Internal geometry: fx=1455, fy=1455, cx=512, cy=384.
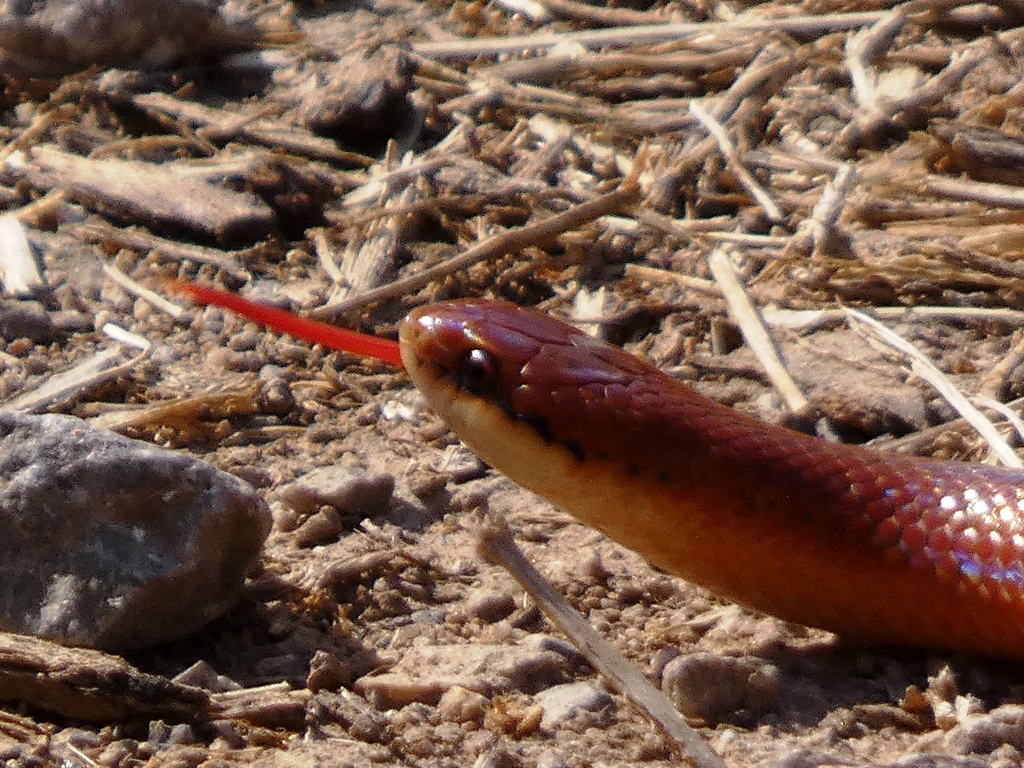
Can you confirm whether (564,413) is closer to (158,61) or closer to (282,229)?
(282,229)

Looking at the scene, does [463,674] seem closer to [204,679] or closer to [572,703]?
[572,703]

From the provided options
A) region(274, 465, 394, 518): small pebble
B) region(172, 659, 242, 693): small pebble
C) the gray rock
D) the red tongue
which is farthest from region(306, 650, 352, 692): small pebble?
the red tongue

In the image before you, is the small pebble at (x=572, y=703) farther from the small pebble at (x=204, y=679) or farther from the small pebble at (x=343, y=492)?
the small pebble at (x=343, y=492)

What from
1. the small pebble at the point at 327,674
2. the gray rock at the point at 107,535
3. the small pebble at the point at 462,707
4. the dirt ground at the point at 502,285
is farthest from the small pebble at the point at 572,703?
the gray rock at the point at 107,535

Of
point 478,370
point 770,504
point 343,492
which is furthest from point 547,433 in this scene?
point 343,492

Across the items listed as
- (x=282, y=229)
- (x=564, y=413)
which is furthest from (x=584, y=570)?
(x=282, y=229)

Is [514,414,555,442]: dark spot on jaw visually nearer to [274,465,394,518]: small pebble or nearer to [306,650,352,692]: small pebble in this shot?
[274,465,394,518]: small pebble
